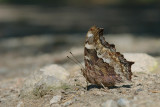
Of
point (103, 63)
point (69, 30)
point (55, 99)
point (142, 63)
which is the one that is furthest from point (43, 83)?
point (69, 30)

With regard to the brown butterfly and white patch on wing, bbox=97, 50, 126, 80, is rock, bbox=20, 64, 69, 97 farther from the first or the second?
white patch on wing, bbox=97, 50, 126, 80

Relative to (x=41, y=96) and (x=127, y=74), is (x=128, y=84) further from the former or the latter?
(x=41, y=96)

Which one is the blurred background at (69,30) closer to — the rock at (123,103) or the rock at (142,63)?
the rock at (142,63)

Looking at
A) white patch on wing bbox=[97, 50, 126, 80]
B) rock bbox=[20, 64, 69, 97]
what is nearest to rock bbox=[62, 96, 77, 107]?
rock bbox=[20, 64, 69, 97]

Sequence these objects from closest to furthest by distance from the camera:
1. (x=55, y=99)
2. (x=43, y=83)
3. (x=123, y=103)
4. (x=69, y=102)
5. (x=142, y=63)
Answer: (x=123, y=103) → (x=69, y=102) → (x=55, y=99) → (x=43, y=83) → (x=142, y=63)

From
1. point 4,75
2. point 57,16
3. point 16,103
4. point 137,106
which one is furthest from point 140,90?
point 57,16

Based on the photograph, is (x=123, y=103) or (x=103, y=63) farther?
(x=103, y=63)

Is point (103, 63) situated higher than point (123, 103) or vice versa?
point (103, 63)

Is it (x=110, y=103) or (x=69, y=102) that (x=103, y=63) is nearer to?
(x=69, y=102)
